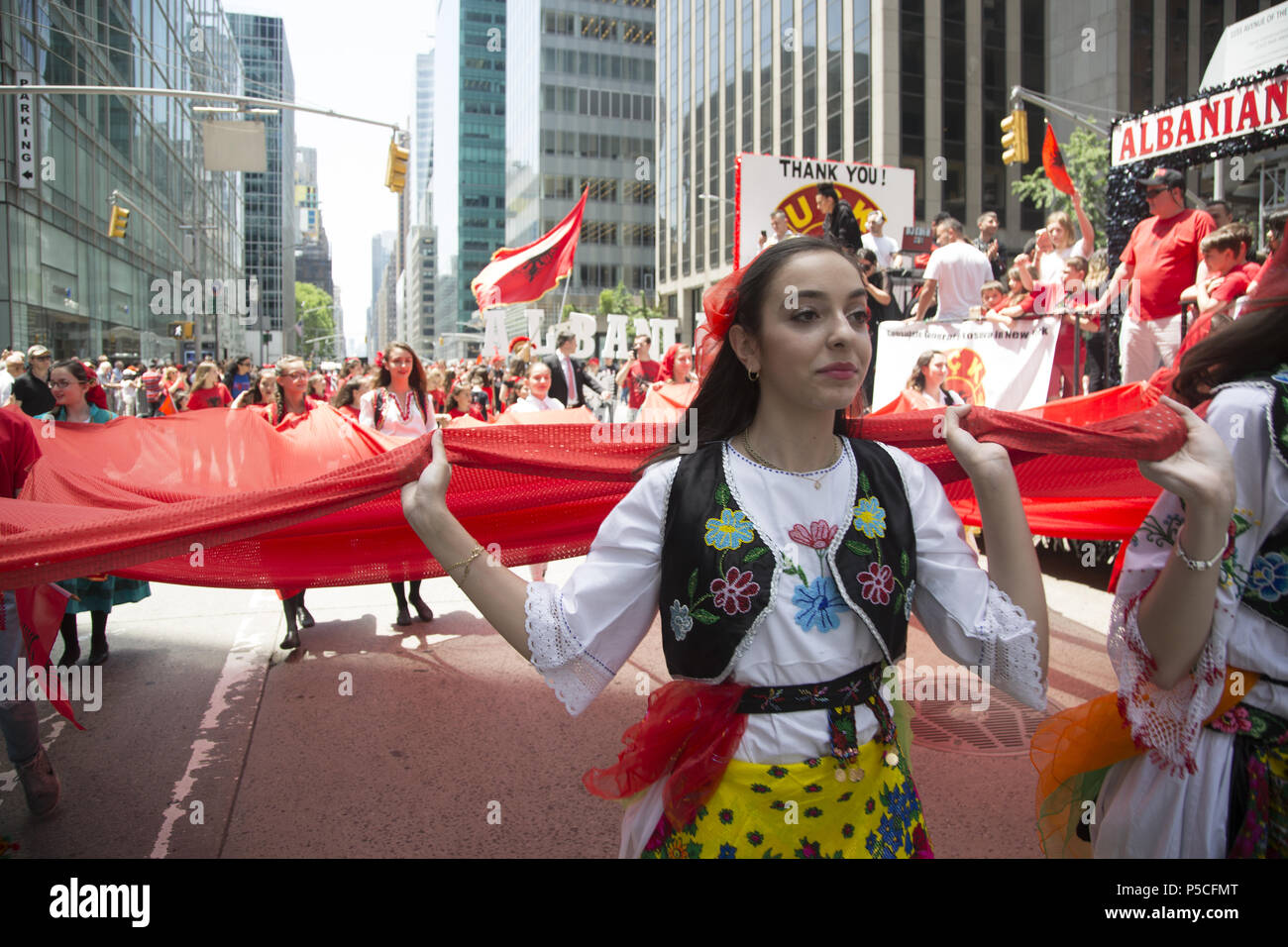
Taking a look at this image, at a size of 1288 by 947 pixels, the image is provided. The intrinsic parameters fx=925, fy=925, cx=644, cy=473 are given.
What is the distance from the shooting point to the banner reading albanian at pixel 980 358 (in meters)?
7.94

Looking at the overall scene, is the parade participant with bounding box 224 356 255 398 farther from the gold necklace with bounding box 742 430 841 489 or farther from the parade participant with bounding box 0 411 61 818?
the gold necklace with bounding box 742 430 841 489

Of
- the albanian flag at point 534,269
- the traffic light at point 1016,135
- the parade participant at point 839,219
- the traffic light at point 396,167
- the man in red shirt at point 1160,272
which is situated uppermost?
the traffic light at point 1016,135

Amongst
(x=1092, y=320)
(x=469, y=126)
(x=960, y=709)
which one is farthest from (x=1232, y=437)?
(x=469, y=126)

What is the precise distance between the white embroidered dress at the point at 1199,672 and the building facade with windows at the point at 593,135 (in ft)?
266

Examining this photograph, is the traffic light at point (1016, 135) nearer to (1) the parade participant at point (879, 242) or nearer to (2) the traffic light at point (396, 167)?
(1) the parade participant at point (879, 242)

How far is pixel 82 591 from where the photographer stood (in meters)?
5.52

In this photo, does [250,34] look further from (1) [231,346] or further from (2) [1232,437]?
(2) [1232,437]

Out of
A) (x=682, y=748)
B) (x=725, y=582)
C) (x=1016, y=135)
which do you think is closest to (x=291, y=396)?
(x=682, y=748)

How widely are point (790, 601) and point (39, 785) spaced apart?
135 inches

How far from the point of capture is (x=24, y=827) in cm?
356

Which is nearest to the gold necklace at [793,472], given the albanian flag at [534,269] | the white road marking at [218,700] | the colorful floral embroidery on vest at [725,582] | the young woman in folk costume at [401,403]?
the colorful floral embroidery on vest at [725,582]

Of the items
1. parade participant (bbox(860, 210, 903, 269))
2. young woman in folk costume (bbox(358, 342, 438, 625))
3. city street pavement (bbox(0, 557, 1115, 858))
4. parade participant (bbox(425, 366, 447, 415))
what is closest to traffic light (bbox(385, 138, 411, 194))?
parade participant (bbox(425, 366, 447, 415))

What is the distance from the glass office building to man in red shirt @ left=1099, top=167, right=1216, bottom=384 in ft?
81.3

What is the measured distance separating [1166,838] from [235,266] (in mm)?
85866
